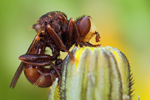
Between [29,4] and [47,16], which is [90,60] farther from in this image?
[29,4]

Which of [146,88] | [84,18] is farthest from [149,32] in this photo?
[84,18]

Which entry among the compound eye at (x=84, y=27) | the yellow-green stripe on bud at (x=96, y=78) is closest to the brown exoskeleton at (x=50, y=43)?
the compound eye at (x=84, y=27)

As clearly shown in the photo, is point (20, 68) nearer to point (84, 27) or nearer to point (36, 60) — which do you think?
point (36, 60)

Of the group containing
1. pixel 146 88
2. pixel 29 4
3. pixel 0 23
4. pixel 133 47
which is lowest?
pixel 146 88

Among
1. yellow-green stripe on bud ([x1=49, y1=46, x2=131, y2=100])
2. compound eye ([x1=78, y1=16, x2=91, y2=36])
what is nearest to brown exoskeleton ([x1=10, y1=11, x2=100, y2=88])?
compound eye ([x1=78, y1=16, x2=91, y2=36])

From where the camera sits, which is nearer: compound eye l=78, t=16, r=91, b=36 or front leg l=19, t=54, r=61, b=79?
front leg l=19, t=54, r=61, b=79

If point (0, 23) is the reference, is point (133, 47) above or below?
below

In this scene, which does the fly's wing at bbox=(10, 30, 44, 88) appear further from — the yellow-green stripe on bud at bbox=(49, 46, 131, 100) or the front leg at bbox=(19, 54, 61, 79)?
the yellow-green stripe on bud at bbox=(49, 46, 131, 100)

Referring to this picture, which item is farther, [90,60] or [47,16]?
[47,16]
